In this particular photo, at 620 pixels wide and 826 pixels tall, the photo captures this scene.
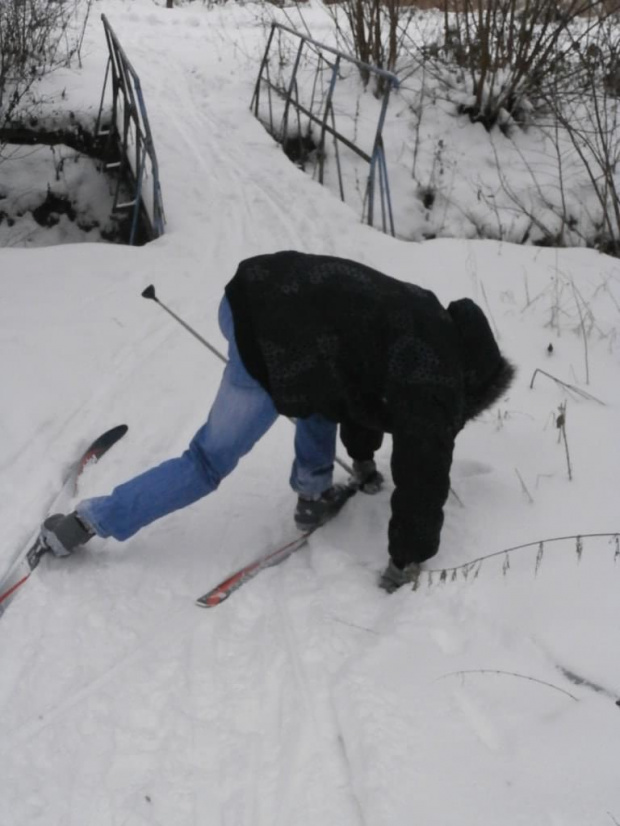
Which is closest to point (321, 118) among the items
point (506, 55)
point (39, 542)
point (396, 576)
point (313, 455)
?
point (506, 55)

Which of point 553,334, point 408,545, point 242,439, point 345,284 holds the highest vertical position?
point 345,284

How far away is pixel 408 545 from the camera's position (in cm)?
287

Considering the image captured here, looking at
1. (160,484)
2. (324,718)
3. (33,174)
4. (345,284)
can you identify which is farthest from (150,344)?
(33,174)

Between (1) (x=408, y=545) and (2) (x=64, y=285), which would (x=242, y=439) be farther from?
(2) (x=64, y=285)

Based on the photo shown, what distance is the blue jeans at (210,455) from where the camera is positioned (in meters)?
2.91

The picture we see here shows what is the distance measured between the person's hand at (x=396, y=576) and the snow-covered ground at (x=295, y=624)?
0.05m

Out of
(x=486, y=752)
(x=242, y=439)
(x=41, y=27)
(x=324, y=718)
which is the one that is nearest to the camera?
(x=486, y=752)

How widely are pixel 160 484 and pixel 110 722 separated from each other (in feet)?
2.78

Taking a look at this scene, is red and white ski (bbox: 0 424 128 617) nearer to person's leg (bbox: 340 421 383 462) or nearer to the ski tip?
the ski tip

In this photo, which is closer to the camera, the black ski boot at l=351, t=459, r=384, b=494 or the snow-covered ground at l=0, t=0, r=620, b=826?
the snow-covered ground at l=0, t=0, r=620, b=826

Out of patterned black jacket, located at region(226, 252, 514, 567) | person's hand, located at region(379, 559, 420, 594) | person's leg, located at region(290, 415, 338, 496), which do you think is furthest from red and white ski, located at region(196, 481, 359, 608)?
patterned black jacket, located at region(226, 252, 514, 567)

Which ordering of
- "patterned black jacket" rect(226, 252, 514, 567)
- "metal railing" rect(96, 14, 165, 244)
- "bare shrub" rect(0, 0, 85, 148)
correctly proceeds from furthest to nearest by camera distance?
"bare shrub" rect(0, 0, 85, 148)
"metal railing" rect(96, 14, 165, 244)
"patterned black jacket" rect(226, 252, 514, 567)

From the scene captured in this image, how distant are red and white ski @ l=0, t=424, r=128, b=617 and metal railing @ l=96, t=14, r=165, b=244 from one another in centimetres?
308

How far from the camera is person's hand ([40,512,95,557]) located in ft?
10.3
